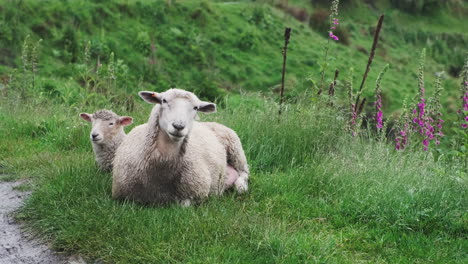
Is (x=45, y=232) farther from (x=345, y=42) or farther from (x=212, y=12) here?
(x=345, y=42)

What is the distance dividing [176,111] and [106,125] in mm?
1706

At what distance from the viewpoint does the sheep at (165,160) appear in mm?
5488

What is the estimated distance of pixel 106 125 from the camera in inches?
266

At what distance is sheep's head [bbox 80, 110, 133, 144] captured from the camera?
6625 millimetres

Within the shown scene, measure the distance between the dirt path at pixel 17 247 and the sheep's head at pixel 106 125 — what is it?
3.73ft

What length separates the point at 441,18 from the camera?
46.2 metres

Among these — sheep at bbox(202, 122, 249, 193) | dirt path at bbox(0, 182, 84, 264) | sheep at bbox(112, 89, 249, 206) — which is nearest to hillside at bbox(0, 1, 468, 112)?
sheep at bbox(202, 122, 249, 193)

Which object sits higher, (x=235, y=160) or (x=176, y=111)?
(x=176, y=111)

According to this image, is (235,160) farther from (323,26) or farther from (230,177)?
(323,26)

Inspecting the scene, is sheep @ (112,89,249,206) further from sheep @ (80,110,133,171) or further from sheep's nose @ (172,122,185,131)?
sheep @ (80,110,133,171)

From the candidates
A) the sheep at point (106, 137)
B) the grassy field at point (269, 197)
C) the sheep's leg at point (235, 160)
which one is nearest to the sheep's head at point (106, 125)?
the sheep at point (106, 137)

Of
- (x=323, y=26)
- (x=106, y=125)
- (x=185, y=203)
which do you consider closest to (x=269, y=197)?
(x=185, y=203)

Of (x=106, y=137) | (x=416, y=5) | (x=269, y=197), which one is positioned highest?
(x=106, y=137)

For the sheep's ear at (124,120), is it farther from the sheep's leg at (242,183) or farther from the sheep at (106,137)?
the sheep's leg at (242,183)
